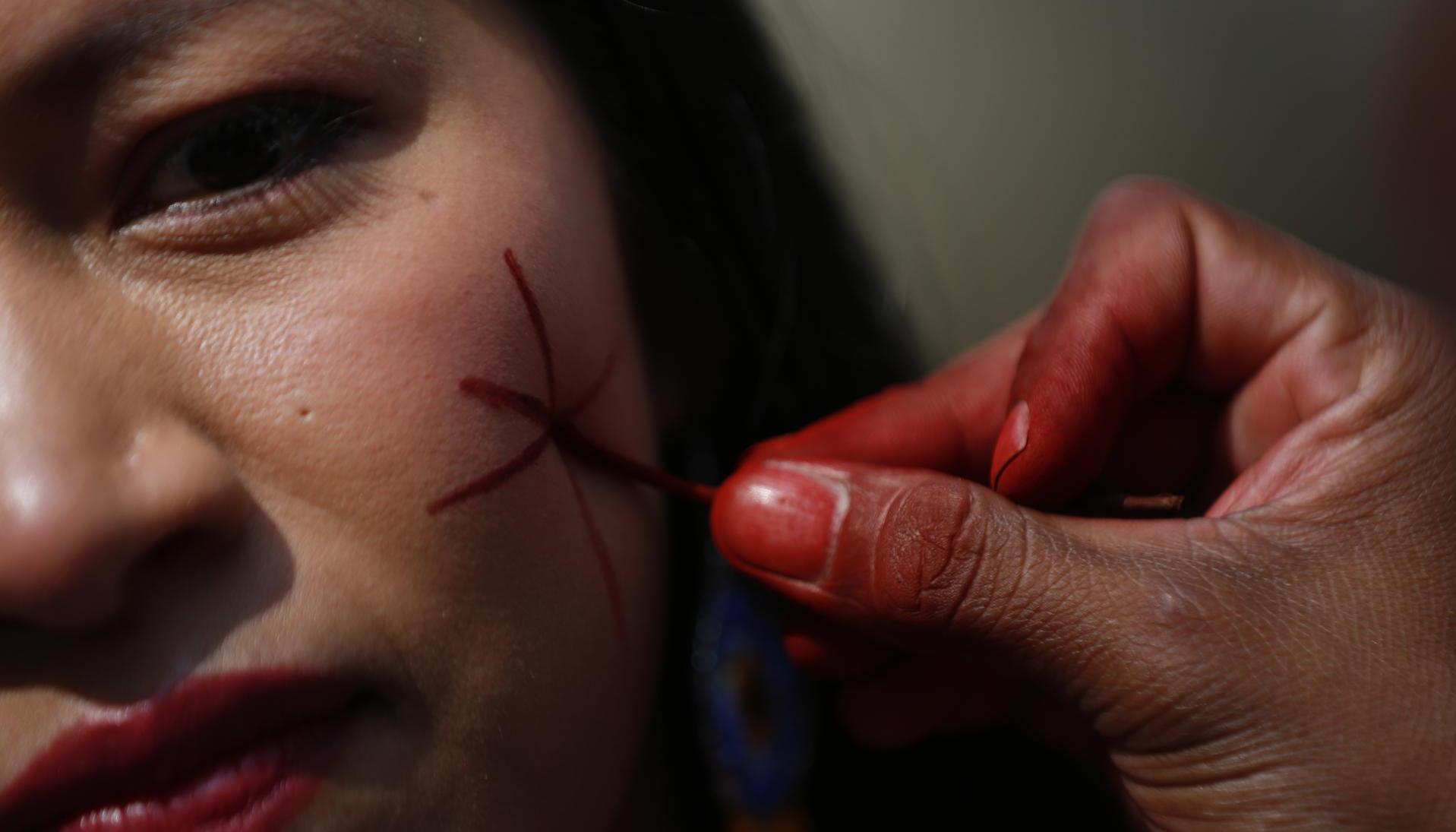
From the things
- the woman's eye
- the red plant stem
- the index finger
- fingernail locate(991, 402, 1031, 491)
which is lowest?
the red plant stem

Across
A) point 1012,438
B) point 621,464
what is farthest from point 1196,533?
point 621,464

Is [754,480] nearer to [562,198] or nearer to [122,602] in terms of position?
[562,198]

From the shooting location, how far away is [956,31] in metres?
2.31

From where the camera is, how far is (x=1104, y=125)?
2432 mm

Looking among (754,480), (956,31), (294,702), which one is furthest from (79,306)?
Answer: (956,31)

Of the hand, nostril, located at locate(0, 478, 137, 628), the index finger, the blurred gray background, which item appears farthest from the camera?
the blurred gray background

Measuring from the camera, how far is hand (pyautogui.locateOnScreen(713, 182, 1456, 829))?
0.75 metres

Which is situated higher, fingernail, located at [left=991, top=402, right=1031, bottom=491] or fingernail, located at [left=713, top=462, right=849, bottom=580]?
fingernail, located at [left=991, top=402, right=1031, bottom=491]

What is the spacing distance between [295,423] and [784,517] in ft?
1.18

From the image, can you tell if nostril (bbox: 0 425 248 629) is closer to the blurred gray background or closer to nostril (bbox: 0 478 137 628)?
nostril (bbox: 0 478 137 628)

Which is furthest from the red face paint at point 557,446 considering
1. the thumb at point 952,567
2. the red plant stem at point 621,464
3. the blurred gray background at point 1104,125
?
the blurred gray background at point 1104,125

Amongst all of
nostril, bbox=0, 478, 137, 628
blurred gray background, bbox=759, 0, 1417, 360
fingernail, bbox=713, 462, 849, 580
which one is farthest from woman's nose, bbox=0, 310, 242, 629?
blurred gray background, bbox=759, 0, 1417, 360

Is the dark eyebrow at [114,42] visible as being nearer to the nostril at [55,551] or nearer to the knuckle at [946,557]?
the nostril at [55,551]

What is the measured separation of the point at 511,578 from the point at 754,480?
0.69 ft
